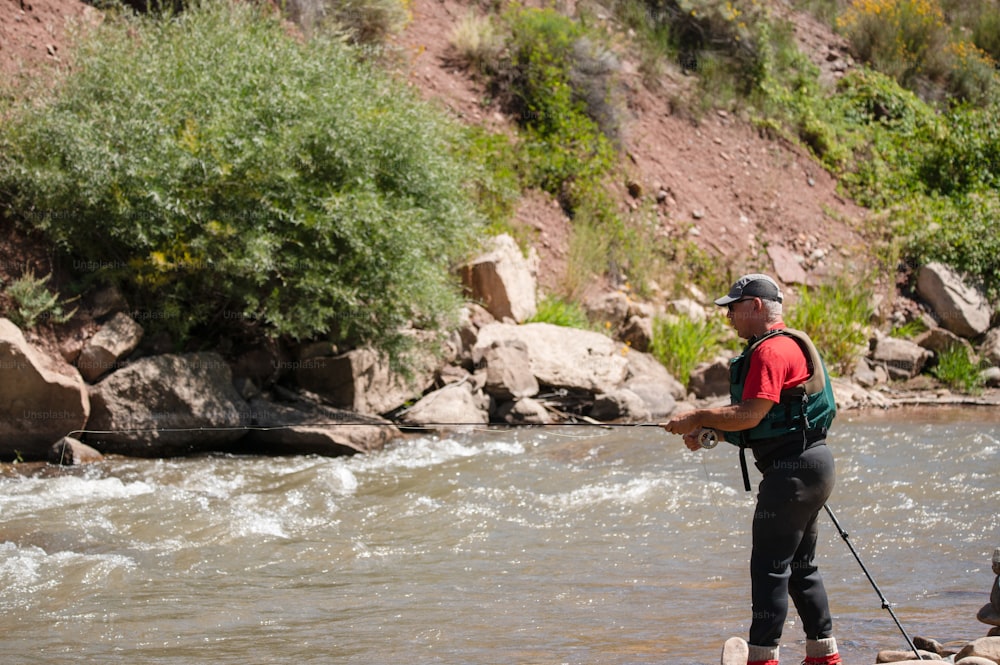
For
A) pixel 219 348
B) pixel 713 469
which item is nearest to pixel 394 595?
pixel 713 469

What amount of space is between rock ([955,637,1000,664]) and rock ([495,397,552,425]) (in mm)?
6794

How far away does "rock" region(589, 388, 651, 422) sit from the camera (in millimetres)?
11133

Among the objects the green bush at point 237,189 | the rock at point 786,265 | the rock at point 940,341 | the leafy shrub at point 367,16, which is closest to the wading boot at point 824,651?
the green bush at point 237,189

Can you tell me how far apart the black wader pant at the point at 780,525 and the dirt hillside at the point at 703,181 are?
10235 millimetres

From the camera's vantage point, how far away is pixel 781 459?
165 inches

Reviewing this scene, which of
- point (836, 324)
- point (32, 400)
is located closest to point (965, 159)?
point (836, 324)

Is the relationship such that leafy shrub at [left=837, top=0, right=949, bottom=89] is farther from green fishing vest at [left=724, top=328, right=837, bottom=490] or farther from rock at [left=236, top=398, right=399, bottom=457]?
green fishing vest at [left=724, top=328, right=837, bottom=490]

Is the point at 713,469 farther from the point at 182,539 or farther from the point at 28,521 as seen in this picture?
the point at 28,521

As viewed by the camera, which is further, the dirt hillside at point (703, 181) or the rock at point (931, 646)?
the dirt hillside at point (703, 181)

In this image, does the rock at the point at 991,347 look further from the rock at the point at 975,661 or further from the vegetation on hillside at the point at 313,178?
the rock at the point at 975,661

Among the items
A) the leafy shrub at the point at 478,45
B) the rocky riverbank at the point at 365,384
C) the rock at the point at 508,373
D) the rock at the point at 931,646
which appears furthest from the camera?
the leafy shrub at the point at 478,45

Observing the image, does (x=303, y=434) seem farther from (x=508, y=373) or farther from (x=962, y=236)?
(x=962, y=236)

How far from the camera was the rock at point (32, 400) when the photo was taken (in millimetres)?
8703

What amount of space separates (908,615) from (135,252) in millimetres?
7555
